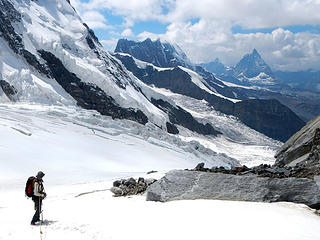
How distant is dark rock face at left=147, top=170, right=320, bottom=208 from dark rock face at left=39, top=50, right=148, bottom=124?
129625 mm

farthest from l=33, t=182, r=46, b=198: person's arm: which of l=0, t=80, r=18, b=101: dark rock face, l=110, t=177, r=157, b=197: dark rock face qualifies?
l=0, t=80, r=18, b=101: dark rock face

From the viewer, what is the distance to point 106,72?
6265 inches

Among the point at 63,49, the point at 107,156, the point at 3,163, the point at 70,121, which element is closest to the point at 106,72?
the point at 63,49

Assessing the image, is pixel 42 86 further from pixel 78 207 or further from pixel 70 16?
pixel 78 207

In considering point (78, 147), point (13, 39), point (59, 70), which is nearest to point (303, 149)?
point (78, 147)

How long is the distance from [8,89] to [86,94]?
44196 mm

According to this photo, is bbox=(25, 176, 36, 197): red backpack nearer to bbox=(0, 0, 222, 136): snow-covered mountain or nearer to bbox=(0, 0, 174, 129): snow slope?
bbox=(0, 0, 174, 129): snow slope

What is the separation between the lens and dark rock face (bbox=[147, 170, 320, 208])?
13.1m

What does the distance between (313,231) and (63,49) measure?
15186 centimetres

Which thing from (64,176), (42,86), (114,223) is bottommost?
(64,176)

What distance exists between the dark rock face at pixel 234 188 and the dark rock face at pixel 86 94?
425ft

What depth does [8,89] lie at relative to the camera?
352ft

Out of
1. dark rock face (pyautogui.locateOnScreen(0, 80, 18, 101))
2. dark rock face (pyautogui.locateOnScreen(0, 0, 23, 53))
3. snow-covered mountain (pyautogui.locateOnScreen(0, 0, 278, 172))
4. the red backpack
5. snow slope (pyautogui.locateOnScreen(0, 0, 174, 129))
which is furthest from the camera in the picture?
dark rock face (pyautogui.locateOnScreen(0, 0, 23, 53))

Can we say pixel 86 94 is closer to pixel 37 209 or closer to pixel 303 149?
pixel 303 149
